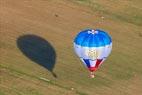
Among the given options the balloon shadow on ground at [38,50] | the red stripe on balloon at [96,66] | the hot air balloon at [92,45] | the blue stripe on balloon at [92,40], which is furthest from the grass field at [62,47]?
the blue stripe on balloon at [92,40]

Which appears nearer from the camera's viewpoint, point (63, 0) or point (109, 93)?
point (109, 93)

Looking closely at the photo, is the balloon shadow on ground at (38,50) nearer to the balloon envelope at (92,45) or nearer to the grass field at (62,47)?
the grass field at (62,47)

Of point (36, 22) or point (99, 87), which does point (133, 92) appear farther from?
point (36, 22)

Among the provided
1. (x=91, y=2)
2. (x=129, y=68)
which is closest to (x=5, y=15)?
(x=91, y=2)

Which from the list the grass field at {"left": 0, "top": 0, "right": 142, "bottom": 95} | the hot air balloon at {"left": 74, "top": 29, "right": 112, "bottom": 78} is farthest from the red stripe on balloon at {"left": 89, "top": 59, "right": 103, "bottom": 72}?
the grass field at {"left": 0, "top": 0, "right": 142, "bottom": 95}

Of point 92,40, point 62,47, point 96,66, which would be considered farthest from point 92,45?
point 62,47

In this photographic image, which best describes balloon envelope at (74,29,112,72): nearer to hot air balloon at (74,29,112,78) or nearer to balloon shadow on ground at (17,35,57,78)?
hot air balloon at (74,29,112,78)

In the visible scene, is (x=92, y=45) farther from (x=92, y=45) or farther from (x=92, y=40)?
(x=92, y=40)

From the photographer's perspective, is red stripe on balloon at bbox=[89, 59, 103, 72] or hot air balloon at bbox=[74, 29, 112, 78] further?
red stripe on balloon at bbox=[89, 59, 103, 72]
